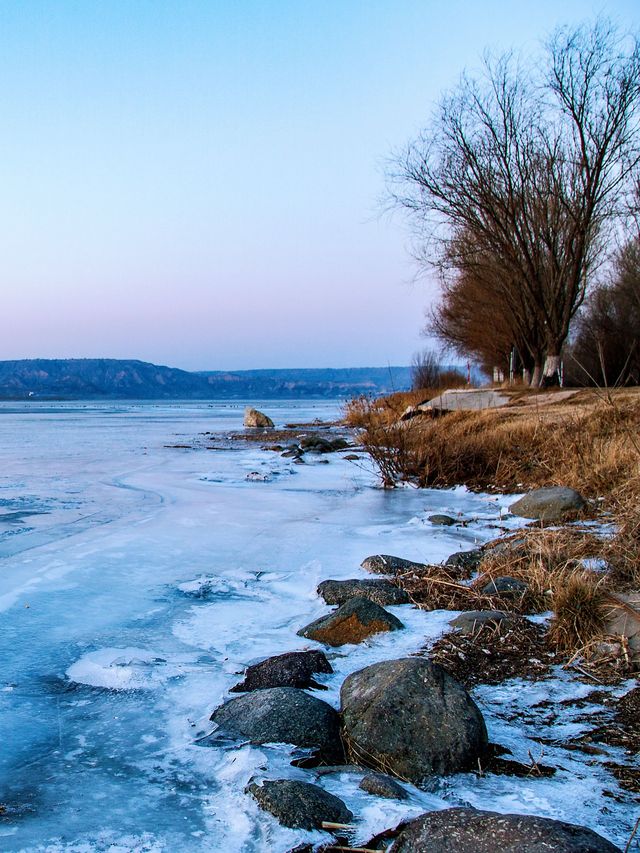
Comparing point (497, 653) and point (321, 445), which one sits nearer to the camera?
point (497, 653)

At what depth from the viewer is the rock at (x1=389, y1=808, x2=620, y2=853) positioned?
1998 mm

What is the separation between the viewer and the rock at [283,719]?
3010 mm

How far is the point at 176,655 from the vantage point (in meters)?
4.19

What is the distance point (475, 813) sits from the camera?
2219 mm

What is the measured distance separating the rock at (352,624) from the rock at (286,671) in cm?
44

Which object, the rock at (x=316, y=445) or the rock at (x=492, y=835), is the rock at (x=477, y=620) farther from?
the rock at (x=316, y=445)

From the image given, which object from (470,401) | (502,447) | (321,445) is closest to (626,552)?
(502,447)

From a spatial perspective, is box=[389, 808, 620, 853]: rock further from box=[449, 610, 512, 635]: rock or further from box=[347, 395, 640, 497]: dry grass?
box=[347, 395, 640, 497]: dry grass

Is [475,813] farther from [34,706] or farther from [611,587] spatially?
[611,587]

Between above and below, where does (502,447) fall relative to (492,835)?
above

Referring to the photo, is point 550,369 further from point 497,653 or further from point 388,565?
point 497,653

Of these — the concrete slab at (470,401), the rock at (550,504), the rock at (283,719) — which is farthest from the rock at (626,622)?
the concrete slab at (470,401)

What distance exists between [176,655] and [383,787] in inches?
75.4

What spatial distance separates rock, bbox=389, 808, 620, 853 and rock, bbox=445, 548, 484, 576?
11.5ft
